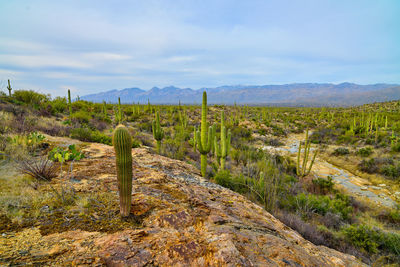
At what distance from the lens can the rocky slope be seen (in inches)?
70.2

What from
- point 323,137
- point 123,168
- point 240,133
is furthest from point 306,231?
point 323,137

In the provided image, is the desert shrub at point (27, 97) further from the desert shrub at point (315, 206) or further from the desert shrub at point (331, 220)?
the desert shrub at point (331, 220)

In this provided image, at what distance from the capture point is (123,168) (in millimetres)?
2422

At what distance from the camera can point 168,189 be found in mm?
3330

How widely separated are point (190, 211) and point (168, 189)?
741 mm

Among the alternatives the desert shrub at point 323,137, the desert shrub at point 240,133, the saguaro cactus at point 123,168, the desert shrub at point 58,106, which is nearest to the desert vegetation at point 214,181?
the saguaro cactus at point 123,168

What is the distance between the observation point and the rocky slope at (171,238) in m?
1.78

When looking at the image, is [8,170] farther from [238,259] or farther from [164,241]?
[238,259]

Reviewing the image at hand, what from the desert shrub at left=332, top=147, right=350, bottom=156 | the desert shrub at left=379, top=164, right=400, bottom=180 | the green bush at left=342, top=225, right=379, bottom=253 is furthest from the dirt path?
the green bush at left=342, top=225, right=379, bottom=253

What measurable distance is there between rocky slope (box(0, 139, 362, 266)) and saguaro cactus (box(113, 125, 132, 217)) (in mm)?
217

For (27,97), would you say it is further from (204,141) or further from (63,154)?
(63,154)

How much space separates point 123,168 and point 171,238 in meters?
1.00

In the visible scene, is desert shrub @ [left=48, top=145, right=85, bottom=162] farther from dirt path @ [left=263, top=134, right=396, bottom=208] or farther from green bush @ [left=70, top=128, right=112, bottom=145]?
dirt path @ [left=263, top=134, right=396, bottom=208]

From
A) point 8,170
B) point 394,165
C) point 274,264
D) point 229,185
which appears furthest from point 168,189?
point 394,165
